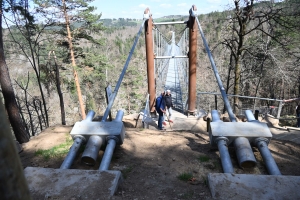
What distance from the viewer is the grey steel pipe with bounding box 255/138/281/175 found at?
2395 mm

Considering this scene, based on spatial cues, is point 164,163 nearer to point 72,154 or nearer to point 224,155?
point 224,155

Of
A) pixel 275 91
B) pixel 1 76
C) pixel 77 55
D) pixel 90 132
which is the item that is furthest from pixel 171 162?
pixel 275 91

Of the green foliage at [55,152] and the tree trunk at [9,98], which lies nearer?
the green foliage at [55,152]

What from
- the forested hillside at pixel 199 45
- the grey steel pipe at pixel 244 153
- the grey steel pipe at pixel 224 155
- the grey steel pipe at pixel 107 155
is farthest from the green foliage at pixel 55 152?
the forested hillside at pixel 199 45

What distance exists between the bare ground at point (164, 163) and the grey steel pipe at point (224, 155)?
0.28m

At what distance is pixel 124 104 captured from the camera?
84.5 feet

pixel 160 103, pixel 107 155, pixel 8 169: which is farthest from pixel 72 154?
pixel 160 103

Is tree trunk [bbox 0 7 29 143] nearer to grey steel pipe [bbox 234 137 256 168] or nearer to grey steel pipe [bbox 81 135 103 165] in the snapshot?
grey steel pipe [bbox 81 135 103 165]

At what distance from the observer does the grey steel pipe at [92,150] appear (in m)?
2.67

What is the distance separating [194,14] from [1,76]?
18.9 ft

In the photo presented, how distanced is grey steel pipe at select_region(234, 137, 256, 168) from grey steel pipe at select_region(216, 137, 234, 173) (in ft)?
0.47

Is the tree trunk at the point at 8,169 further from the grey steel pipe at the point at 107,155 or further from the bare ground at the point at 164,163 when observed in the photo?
the grey steel pipe at the point at 107,155

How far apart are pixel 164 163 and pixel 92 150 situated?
969 mm

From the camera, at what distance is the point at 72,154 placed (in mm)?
2672
